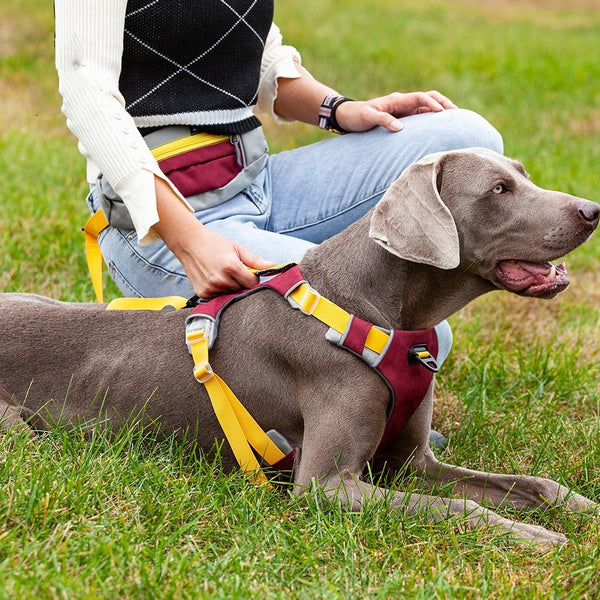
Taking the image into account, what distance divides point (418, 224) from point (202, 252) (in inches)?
25.5

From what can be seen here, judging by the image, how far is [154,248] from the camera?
3150 millimetres

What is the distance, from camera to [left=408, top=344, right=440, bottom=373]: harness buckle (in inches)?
103

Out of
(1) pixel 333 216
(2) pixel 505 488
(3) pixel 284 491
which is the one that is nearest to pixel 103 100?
(1) pixel 333 216

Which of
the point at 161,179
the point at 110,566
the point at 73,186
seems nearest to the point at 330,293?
the point at 161,179

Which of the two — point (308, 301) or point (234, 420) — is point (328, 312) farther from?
point (234, 420)

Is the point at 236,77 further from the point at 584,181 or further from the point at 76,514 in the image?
the point at 584,181

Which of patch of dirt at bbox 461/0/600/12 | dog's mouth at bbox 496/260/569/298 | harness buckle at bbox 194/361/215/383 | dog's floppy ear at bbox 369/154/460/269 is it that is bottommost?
harness buckle at bbox 194/361/215/383

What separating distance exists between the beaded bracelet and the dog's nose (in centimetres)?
117

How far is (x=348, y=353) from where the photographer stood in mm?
2570

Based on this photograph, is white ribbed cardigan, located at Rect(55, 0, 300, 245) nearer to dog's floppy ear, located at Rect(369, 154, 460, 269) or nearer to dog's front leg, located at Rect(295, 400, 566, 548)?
dog's floppy ear, located at Rect(369, 154, 460, 269)

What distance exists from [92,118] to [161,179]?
0.90 ft

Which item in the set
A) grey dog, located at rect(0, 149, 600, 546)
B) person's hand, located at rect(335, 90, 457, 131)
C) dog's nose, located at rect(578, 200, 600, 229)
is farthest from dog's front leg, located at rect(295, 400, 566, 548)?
person's hand, located at rect(335, 90, 457, 131)

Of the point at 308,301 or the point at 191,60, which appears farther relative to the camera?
the point at 191,60

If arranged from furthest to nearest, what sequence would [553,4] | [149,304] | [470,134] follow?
A: [553,4]
[470,134]
[149,304]
